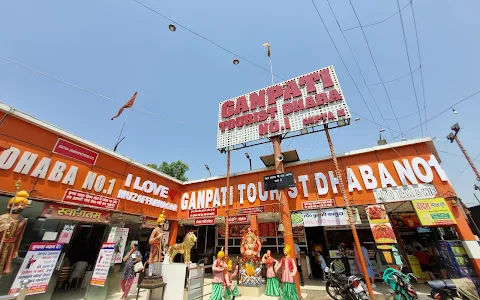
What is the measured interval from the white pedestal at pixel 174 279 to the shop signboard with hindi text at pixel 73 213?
4.23 meters

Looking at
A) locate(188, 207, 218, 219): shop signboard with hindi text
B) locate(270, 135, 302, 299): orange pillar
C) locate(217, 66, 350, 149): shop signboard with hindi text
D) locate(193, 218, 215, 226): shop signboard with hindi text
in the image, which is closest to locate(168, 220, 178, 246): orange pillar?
locate(188, 207, 218, 219): shop signboard with hindi text

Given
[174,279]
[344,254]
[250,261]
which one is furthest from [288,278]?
[344,254]

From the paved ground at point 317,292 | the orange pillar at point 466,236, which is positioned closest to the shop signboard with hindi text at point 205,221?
the paved ground at point 317,292

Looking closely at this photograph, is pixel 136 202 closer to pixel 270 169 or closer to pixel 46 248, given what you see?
pixel 46 248

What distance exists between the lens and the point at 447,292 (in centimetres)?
550

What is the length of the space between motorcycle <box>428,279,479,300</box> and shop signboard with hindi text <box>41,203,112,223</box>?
1235 cm

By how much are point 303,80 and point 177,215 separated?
38.4ft

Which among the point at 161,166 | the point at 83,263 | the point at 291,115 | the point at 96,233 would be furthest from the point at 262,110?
the point at 161,166

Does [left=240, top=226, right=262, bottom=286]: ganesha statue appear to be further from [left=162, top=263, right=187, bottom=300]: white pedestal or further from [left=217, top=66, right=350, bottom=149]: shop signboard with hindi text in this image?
[left=217, top=66, right=350, bottom=149]: shop signboard with hindi text

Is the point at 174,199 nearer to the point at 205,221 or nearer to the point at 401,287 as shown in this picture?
the point at 205,221

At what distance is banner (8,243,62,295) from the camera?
5.98 m

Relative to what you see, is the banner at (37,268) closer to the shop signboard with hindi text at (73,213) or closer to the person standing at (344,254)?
the shop signboard with hindi text at (73,213)

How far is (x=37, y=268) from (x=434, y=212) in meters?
14.0

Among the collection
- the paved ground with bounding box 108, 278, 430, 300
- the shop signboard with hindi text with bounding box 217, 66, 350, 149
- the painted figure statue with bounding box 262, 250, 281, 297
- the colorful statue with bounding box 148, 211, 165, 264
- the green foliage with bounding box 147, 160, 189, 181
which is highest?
the green foliage with bounding box 147, 160, 189, 181
